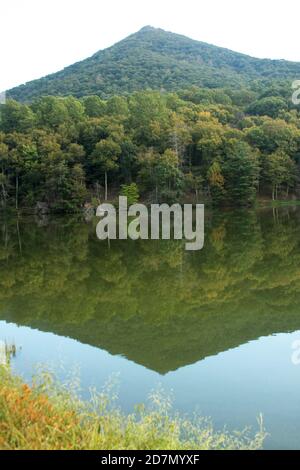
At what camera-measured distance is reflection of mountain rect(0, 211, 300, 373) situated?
10016mm

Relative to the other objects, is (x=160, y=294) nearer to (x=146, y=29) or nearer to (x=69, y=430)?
(x=69, y=430)

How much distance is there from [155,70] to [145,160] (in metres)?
60.6

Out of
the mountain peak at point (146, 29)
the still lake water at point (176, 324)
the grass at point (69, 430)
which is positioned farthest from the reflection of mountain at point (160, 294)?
the mountain peak at point (146, 29)

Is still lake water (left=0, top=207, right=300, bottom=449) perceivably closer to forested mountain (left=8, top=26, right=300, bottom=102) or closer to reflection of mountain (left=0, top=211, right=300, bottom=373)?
reflection of mountain (left=0, top=211, right=300, bottom=373)

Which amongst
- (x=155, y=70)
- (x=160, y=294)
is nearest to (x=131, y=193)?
(x=160, y=294)

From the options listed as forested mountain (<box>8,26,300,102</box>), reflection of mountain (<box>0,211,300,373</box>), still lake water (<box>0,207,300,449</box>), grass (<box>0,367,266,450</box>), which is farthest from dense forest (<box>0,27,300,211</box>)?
grass (<box>0,367,266,450</box>)

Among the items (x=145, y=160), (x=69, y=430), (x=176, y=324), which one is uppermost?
(x=145, y=160)

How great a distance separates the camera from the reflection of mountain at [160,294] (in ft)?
32.9

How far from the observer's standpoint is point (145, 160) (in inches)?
1842

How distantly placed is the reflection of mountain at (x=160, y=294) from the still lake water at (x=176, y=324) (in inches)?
1.3

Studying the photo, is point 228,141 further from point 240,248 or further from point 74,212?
point 240,248

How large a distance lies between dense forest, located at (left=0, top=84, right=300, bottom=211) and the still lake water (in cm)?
2446
